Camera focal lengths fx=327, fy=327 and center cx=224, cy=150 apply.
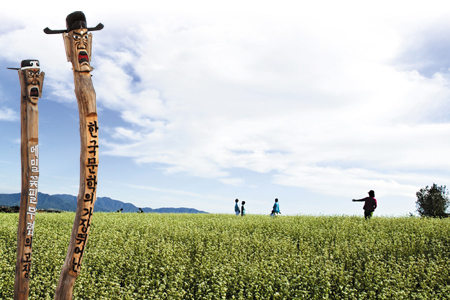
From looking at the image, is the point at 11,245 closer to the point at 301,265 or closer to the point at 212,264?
the point at 212,264

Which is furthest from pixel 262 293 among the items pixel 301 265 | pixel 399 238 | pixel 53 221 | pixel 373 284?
pixel 53 221

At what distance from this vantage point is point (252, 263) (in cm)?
1070

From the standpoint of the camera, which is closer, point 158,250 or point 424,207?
point 158,250

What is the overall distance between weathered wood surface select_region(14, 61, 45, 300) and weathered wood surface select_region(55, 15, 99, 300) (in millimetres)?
1820

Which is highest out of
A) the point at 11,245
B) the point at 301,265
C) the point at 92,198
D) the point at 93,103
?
the point at 93,103

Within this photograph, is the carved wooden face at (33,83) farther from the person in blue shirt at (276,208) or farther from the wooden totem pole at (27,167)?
the person in blue shirt at (276,208)

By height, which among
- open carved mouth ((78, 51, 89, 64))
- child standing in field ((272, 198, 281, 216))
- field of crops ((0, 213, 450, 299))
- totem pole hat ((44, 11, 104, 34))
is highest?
totem pole hat ((44, 11, 104, 34))

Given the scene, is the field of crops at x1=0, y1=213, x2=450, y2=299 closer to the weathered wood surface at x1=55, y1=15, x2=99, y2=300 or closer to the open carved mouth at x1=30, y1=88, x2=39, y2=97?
the weathered wood surface at x1=55, y1=15, x2=99, y2=300

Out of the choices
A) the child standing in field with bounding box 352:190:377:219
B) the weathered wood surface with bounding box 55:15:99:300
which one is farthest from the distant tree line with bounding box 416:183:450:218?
the weathered wood surface with bounding box 55:15:99:300

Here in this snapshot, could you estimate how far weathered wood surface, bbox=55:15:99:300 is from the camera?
625 cm

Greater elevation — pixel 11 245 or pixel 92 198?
pixel 92 198

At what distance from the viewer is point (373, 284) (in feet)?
30.3

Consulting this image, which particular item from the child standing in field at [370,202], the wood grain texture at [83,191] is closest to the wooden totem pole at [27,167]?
the wood grain texture at [83,191]

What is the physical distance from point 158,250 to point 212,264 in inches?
94.3
